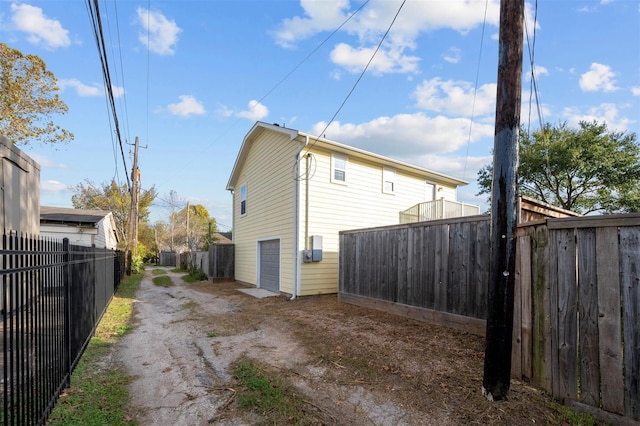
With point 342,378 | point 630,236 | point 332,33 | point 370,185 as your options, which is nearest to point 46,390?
point 342,378

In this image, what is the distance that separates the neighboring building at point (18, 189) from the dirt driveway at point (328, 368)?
10.8 feet

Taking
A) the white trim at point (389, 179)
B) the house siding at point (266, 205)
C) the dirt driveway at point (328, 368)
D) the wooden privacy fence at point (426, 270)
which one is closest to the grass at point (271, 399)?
the dirt driveway at point (328, 368)

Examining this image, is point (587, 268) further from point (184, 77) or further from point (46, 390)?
point (184, 77)

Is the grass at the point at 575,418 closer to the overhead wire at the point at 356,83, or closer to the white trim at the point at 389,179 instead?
the overhead wire at the point at 356,83

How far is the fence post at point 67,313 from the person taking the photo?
12.2ft

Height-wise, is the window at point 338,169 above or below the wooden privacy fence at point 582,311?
above

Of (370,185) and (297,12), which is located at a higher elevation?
(297,12)

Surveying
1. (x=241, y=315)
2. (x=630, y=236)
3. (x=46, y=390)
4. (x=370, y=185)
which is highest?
(x=370, y=185)

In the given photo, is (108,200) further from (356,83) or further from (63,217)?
(356,83)

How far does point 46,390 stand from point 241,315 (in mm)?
5226

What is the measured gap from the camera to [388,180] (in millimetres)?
12781

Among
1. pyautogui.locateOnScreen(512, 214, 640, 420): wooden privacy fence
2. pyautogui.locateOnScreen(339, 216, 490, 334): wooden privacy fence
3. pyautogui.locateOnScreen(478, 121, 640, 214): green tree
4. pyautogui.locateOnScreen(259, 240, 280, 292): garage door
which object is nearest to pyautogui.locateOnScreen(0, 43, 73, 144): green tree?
pyautogui.locateOnScreen(259, 240, 280, 292): garage door

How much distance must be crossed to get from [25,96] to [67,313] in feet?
54.3

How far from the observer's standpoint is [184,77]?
11.2 m
